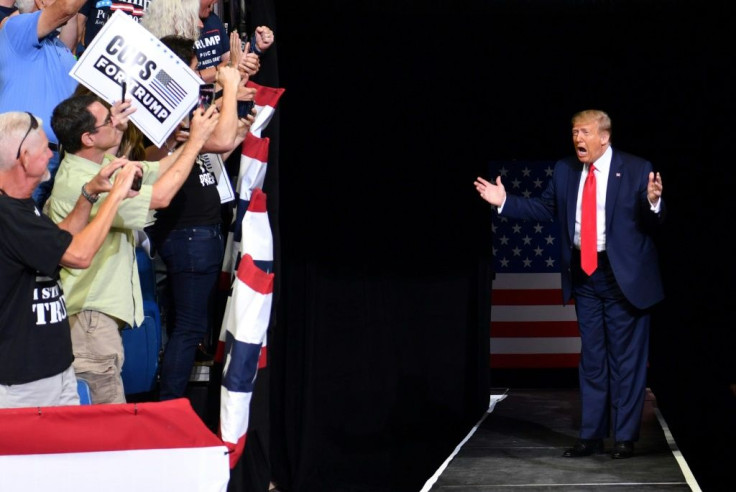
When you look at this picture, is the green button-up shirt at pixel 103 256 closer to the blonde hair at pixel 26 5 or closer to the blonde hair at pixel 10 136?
the blonde hair at pixel 10 136

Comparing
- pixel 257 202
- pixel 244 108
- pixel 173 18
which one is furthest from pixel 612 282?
pixel 173 18

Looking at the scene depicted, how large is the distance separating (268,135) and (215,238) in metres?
0.97

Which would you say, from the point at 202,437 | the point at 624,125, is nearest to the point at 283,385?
the point at 624,125

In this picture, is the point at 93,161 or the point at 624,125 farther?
the point at 624,125

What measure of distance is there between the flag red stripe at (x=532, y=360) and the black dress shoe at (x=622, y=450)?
3.07m

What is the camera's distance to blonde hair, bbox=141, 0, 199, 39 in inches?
168

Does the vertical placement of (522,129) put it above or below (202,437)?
above

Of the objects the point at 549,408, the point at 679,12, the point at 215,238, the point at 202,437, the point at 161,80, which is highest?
the point at 679,12

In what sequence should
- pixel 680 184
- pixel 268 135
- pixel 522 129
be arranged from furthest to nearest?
pixel 522 129 → pixel 680 184 → pixel 268 135

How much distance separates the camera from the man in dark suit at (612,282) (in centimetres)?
484

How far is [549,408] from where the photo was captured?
21.7 ft

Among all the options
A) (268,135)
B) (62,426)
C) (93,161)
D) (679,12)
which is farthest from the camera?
(679,12)

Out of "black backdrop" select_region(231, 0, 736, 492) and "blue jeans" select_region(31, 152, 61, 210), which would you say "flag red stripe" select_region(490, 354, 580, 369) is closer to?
"black backdrop" select_region(231, 0, 736, 492)

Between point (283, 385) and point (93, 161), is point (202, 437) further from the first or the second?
point (283, 385)
